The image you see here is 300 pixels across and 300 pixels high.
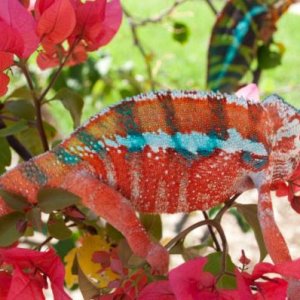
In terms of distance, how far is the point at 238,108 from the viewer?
0.67m

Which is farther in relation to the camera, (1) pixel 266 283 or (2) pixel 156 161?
(2) pixel 156 161

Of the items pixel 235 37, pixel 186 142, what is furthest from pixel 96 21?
pixel 235 37

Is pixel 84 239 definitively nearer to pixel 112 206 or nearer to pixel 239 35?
pixel 112 206

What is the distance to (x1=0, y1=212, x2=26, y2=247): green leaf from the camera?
588 millimetres

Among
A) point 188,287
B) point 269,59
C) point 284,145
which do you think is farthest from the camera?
point 269,59

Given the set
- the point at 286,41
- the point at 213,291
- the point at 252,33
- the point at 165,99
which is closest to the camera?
the point at 213,291

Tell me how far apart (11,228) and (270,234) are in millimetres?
234

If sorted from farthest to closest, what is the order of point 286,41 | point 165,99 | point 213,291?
point 286,41 → point 165,99 → point 213,291

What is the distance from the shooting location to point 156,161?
0.66 m

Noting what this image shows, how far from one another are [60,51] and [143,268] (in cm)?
24

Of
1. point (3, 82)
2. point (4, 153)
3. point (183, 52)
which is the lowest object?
point (183, 52)

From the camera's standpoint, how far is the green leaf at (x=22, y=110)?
2.83ft

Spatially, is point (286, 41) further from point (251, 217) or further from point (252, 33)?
point (251, 217)

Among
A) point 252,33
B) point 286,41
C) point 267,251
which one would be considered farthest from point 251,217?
point 286,41
